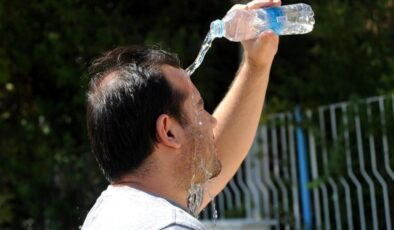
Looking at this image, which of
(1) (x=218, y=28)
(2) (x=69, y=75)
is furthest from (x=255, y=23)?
(2) (x=69, y=75)

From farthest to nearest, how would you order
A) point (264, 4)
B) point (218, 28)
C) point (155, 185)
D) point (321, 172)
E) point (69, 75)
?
point (69, 75) → point (321, 172) → point (218, 28) → point (264, 4) → point (155, 185)

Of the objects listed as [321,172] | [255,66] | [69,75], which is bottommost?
[321,172]

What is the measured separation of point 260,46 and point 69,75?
11.9 feet

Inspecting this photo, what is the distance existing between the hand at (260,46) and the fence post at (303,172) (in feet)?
8.66

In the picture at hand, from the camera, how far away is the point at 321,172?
5500mm

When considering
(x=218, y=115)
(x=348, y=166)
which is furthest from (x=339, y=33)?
(x=218, y=115)

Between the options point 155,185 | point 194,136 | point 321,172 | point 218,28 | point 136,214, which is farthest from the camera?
point 321,172

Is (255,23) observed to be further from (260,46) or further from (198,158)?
(198,158)

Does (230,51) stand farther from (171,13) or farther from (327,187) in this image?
(327,187)

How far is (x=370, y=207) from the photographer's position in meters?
5.17

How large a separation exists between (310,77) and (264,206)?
919 mm

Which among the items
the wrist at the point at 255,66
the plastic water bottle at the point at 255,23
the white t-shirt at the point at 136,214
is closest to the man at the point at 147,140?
the white t-shirt at the point at 136,214

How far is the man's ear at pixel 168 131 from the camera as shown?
207 centimetres

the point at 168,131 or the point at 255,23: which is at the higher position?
the point at 255,23
